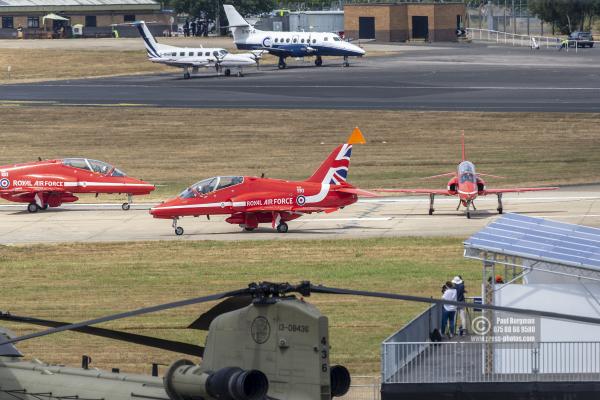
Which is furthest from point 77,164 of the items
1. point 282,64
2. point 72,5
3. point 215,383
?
point 72,5

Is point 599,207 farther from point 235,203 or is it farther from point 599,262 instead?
point 599,262

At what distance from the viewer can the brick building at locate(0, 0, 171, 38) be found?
150250 millimetres

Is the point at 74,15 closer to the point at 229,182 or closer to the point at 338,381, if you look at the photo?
the point at 229,182

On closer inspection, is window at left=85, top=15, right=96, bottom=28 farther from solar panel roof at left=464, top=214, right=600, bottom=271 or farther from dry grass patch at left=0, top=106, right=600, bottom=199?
solar panel roof at left=464, top=214, right=600, bottom=271

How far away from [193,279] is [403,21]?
111m

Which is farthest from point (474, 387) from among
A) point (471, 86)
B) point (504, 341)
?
point (471, 86)

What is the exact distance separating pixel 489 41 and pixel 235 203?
345 feet

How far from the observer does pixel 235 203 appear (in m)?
41.7

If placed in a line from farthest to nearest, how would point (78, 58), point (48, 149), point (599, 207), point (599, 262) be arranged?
point (78, 58) → point (48, 149) → point (599, 207) → point (599, 262)

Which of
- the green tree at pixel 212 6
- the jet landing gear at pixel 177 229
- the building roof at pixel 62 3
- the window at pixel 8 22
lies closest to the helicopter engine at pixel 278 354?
the jet landing gear at pixel 177 229

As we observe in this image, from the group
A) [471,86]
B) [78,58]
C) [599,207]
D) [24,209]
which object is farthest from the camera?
[78,58]

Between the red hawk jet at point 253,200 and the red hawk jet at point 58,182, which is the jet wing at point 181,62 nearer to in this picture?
the red hawk jet at point 58,182

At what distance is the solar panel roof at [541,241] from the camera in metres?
22.5

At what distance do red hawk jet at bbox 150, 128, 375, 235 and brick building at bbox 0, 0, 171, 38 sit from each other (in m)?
109
